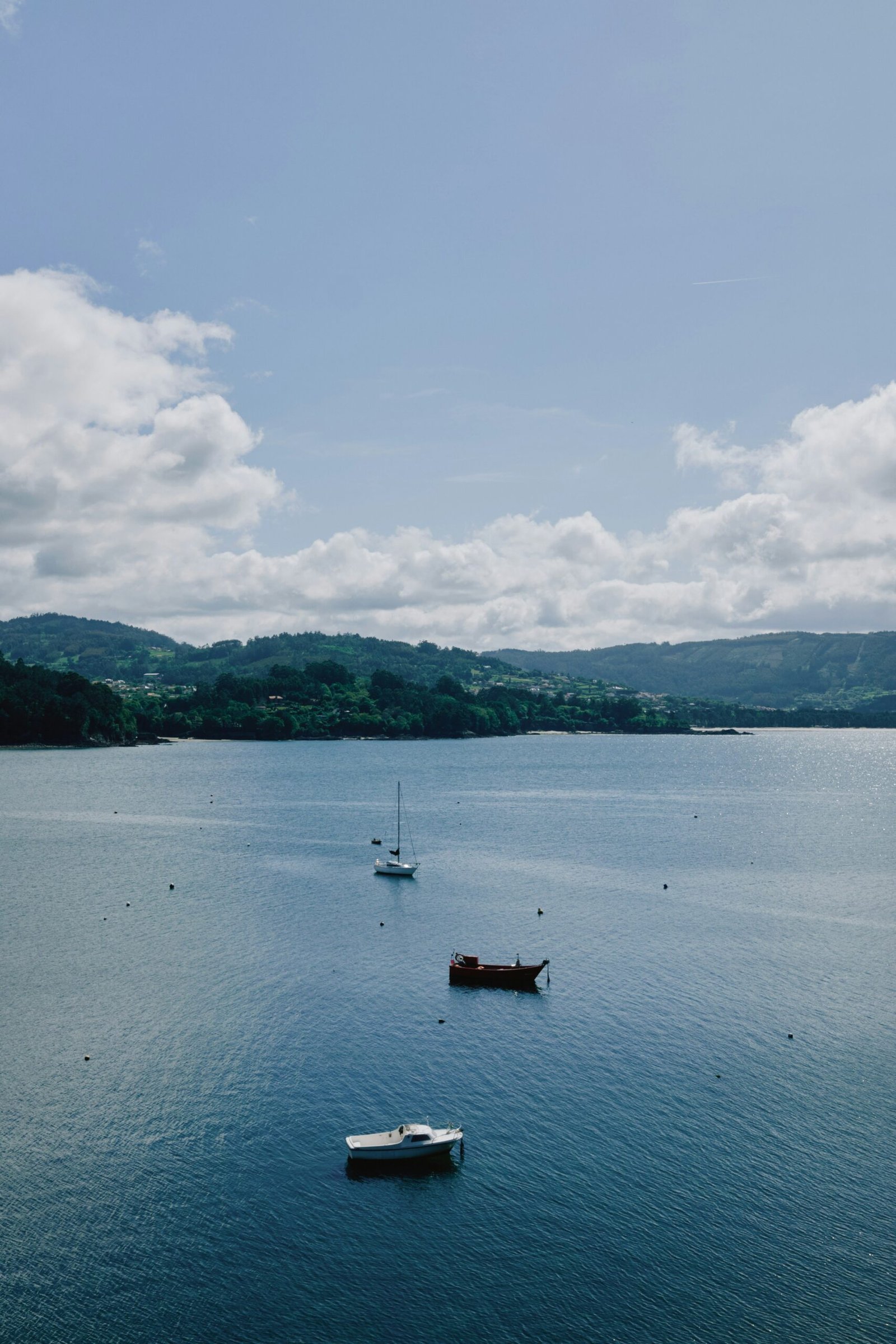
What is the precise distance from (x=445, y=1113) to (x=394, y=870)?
61.2 m

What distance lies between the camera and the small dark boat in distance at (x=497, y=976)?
65625mm

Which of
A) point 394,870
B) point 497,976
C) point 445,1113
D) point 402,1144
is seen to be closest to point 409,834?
point 394,870

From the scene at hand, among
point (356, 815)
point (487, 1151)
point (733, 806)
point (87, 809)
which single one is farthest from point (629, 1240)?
point (733, 806)

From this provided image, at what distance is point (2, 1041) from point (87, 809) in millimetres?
106526

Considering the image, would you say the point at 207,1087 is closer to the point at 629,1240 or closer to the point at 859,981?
the point at 629,1240

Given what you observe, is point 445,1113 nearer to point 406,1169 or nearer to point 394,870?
point 406,1169

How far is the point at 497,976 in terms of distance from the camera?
65875 mm

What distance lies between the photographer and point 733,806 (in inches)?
6875

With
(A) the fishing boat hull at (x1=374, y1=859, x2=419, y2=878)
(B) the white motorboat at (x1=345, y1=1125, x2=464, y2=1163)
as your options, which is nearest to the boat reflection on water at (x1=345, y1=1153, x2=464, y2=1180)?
(B) the white motorboat at (x1=345, y1=1125, x2=464, y2=1163)

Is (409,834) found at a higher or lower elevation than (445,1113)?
lower

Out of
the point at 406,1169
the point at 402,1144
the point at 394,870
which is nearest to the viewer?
the point at 402,1144

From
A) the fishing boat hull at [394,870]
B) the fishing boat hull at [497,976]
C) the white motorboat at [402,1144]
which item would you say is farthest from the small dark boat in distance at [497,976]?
the fishing boat hull at [394,870]

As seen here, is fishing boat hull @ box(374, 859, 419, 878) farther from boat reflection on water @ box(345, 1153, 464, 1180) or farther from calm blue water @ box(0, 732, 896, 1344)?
boat reflection on water @ box(345, 1153, 464, 1180)

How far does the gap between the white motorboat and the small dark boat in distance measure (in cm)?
2500
